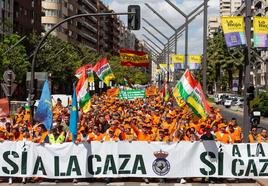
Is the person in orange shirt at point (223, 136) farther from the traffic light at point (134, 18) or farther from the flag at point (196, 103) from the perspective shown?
the traffic light at point (134, 18)

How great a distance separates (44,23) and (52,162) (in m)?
89.5

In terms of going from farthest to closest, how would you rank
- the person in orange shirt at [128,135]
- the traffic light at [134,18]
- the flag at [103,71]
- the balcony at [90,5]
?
the balcony at [90,5]
the flag at [103,71]
the traffic light at [134,18]
the person in orange shirt at [128,135]

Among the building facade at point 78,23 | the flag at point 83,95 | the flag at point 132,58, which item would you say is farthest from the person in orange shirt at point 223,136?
the building facade at point 78,23

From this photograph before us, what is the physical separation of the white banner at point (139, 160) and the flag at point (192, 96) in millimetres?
1064

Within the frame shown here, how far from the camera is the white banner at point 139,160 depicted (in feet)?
49.8

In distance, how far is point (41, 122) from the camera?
53.4 feet

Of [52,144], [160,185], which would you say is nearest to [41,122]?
[52,144]

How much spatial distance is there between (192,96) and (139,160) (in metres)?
2.39

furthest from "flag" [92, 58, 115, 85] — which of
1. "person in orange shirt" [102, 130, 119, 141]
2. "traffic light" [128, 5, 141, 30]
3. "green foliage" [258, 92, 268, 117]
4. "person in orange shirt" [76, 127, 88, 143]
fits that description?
"green foliage" [258, 92, 268, 117]

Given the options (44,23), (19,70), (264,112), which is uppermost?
(44,23)

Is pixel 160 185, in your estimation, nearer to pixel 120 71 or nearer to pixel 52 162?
pixel 52 162

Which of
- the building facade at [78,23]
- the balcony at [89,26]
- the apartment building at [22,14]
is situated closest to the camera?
the apartment building at [22,14]

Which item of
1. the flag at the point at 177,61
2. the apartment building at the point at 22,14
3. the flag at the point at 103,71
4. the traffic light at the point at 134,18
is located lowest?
the flag at the point at 103,71

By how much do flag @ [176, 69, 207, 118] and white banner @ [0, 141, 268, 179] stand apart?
41.9 inches
